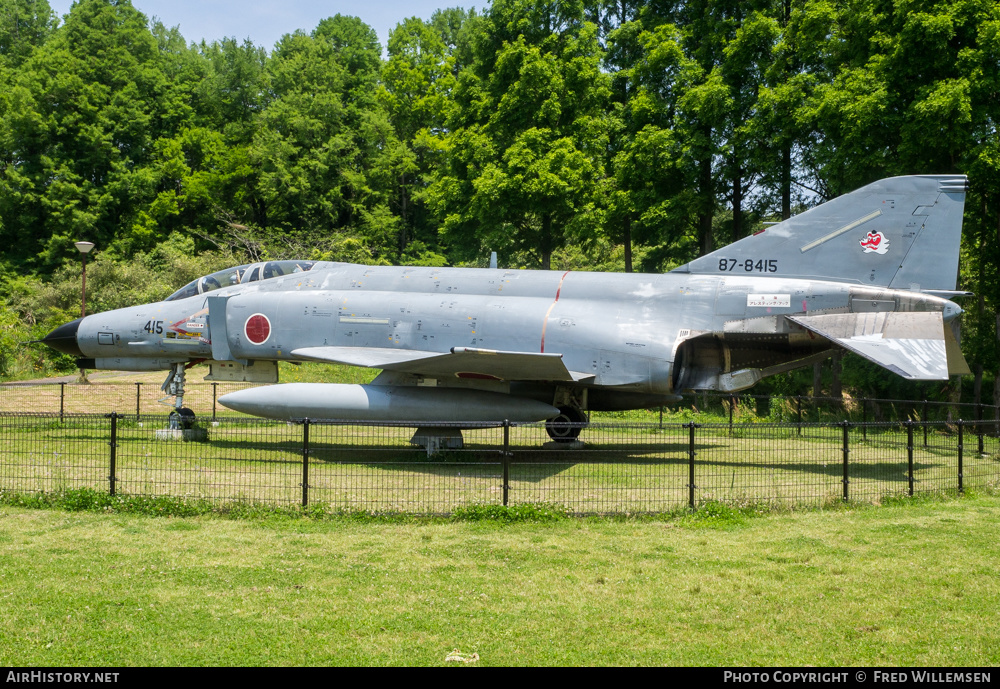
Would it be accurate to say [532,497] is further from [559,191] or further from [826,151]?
[559,191]

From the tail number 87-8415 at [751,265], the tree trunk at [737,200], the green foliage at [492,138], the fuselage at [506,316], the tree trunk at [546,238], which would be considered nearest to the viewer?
the fuselage at [506,316]

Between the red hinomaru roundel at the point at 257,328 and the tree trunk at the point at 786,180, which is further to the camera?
the tree trunk at the point at 786,180

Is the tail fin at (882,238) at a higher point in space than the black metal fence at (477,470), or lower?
higher

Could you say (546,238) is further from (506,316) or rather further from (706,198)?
(506,316)

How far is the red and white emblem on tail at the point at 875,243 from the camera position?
14.2m

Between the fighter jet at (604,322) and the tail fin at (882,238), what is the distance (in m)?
0.02

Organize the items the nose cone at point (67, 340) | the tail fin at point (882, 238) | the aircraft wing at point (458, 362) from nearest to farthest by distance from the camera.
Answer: the aircraft wing at point (458, 362), the tail fin at point (882, 238), the nose cone at point (67, 340)

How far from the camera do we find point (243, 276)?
17125 millimetres

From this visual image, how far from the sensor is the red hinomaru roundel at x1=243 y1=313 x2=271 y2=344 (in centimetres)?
1555

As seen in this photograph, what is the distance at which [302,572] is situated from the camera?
702 centimetres

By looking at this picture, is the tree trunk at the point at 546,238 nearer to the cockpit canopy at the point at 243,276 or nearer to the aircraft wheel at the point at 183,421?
the cockpit canopy at the point at 243,276

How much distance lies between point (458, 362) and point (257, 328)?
4.52 m

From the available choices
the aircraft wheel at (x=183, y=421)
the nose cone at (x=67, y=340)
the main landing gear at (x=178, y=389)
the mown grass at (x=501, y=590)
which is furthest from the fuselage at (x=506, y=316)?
the mown grass at (x=501, y=590)
